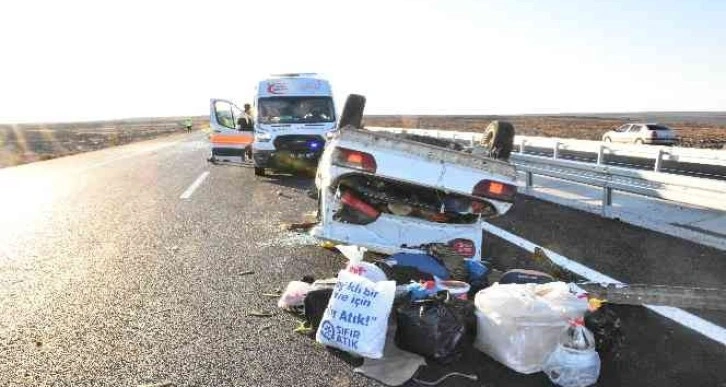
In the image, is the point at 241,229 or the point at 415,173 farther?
the point at 241,229

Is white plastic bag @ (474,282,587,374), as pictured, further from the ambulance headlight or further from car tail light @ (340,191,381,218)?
the ambulance headlight

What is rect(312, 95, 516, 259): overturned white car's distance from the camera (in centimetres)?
518

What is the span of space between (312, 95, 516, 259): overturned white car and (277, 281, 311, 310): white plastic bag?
33.4 inches

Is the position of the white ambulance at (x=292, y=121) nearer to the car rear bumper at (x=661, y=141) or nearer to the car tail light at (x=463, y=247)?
the car tail light at (x=463, y=247)

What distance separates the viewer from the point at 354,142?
17.1ft

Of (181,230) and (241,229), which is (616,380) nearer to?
(241,229)

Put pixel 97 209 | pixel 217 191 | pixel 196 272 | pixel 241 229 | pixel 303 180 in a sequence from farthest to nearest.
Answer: pixel 303 180 < pixel 217 191 < pixel 97 209 < pixel 241 229 < pixel 196 272

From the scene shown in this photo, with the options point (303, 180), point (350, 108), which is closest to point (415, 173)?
point (350, 108)

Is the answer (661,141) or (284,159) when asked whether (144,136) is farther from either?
(284,159)

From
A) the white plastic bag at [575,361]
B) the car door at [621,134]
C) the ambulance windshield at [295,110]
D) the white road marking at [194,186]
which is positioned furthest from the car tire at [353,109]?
the car door at [621,134]

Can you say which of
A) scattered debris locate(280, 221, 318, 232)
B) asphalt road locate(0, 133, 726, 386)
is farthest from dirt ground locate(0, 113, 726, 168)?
scattered debris locate(280, 221, 318, 232)

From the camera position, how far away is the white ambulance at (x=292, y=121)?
15.0m

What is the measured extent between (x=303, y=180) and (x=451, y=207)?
9.41m

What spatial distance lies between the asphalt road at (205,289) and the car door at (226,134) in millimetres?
4971
